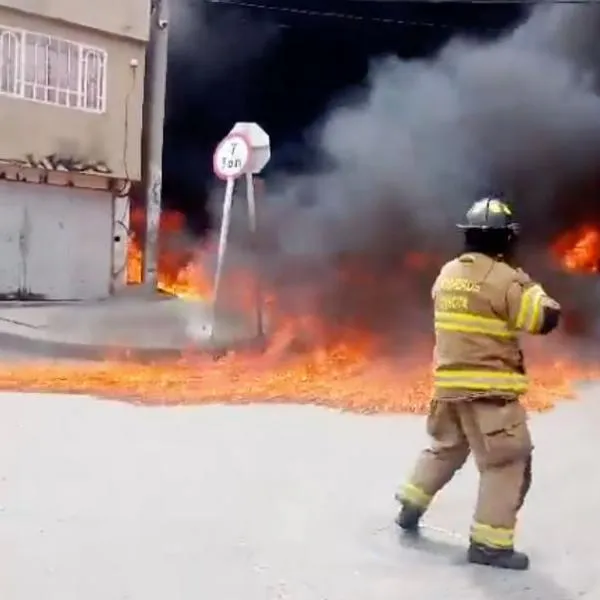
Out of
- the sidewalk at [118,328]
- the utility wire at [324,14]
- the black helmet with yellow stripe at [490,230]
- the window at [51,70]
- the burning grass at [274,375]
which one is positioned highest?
the utility wire at [324,14]

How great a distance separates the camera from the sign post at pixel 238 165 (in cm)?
746

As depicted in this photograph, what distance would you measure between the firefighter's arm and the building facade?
4.76 m

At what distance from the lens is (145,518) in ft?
12.3

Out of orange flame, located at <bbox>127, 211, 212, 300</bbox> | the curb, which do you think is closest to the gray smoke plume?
orange flame, located at <bbox>127, 211, 212, 300</bbox>

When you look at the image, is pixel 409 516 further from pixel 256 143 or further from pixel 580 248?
pixel 580 248

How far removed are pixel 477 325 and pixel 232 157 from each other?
4415mm

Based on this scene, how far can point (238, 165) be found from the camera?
294 inches

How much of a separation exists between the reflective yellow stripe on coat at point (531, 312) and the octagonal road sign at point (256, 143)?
14.6 feet

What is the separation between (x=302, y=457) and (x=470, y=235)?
72.5 inches

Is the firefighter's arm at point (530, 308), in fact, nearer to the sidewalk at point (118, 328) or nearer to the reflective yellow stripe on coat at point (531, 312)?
the reflective yellow stripe on coat at point (531, 312)

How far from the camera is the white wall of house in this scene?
7324 mm

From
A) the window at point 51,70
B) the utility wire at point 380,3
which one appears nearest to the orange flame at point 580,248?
the utility wire at point 380,3

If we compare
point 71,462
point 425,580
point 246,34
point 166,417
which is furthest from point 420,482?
point 246,34

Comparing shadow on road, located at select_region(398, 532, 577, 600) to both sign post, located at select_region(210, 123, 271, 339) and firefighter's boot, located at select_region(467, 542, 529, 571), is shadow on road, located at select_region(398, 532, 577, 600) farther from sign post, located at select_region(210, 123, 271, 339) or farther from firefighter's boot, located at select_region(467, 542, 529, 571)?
sign post, located at select_region(210, 123, 271, 339)
